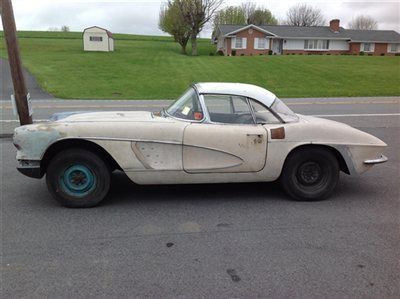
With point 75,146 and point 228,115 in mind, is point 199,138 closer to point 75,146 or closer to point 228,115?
point 228,115

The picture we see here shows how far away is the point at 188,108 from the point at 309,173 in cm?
168

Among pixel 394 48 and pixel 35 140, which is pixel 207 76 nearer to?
pixel 35 140

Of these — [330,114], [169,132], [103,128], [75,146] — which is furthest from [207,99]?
[330,114]

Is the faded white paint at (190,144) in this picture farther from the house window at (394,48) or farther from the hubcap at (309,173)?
the house window at (394,48)

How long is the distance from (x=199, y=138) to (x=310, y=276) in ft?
6.53

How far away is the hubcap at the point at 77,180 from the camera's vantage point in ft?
14.8

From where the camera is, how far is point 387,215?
4441 millimetres

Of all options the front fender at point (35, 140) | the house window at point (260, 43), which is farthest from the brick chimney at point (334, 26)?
the front fender at point (35, 140)

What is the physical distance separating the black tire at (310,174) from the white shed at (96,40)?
141 feet

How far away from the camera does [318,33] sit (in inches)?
2147

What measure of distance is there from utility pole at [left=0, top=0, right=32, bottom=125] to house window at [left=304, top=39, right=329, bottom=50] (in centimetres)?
5115

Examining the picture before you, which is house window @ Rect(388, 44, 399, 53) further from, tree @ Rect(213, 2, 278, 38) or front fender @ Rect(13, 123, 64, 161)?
front fender @ Rect(13, 123, 64, 161)

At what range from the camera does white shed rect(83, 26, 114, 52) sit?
1756 inches

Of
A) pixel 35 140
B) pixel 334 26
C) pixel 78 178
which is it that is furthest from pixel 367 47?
pixel 35 140
